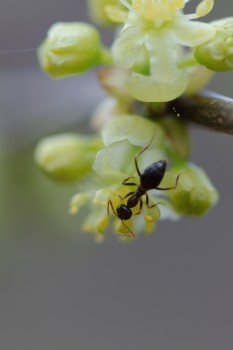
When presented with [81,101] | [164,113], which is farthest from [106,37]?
[164,113]

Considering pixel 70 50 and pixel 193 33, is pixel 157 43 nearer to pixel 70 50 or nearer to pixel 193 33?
pixel 193 33

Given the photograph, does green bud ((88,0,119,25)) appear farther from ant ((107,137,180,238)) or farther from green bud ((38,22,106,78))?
ant ((107,137,180,238))

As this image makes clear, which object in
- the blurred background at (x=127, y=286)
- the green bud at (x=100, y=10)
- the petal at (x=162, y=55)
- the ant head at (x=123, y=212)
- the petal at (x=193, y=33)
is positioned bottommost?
the blurred background at (x=127, y=286)

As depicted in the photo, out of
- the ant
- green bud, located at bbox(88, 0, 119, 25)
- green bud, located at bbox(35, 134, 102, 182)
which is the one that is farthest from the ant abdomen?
green bud, located at bbox(88, 0, 119, 25)

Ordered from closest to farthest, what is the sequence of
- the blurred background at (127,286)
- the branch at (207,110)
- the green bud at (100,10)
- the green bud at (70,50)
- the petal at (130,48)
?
1. the branch at (207,110)
2. the petal at (130,48)
3. the green bud at (70,50)
4. the green bud at (100,10)
5. the blurred background at (127,286)

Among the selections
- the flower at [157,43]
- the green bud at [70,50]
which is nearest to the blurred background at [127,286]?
the green bud at [70,50]

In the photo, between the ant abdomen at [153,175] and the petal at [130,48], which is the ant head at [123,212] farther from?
the petal at [130,48]

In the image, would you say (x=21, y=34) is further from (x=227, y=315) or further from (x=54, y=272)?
(x=227, y=315)
